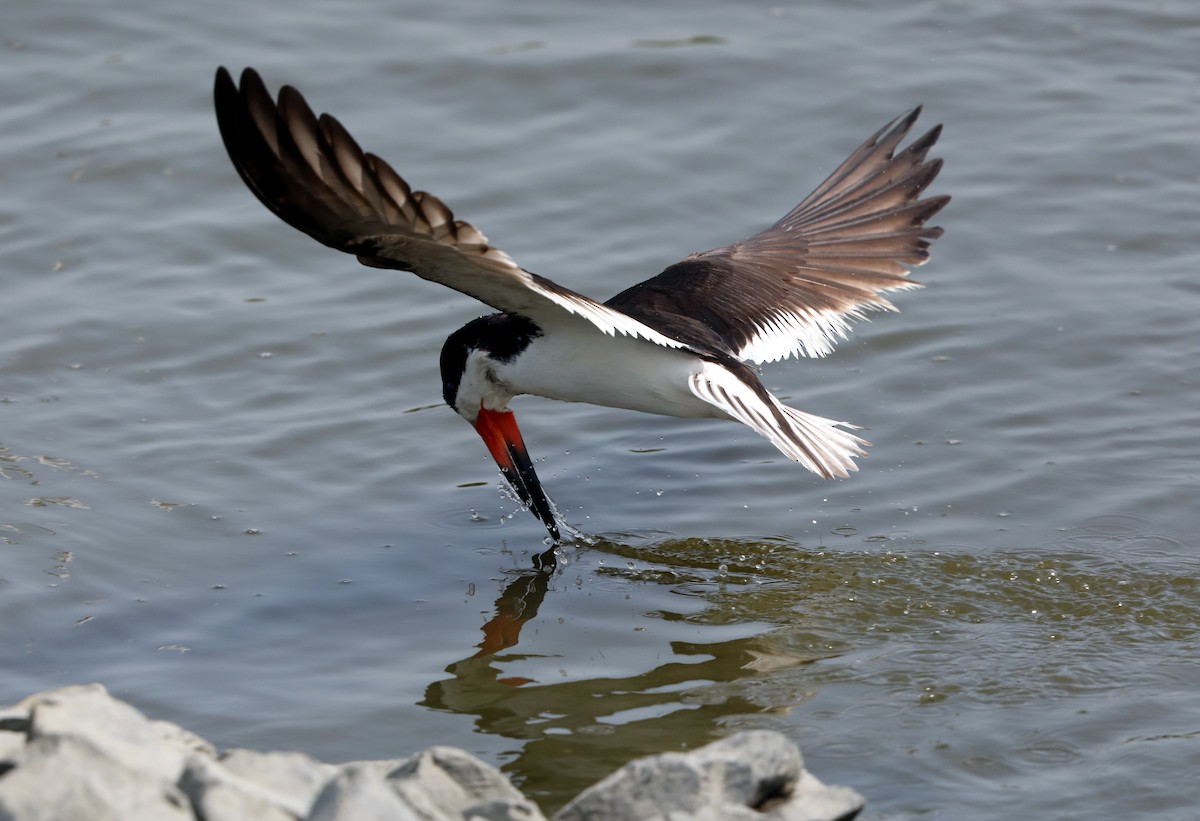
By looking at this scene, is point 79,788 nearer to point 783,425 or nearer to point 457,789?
point 457,789

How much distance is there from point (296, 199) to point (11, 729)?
5.90 feet

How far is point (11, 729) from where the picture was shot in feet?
12.8

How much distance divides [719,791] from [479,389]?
304 centimetres

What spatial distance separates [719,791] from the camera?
3.80m

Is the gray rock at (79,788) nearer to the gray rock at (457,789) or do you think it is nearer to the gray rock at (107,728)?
the gray rock at (107,728)

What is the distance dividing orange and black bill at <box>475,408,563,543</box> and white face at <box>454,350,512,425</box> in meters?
0.04

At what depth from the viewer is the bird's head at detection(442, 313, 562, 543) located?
6.37 m

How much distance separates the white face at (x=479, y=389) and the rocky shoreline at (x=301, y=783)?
8.36ft

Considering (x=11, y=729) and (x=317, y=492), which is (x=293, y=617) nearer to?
(x=317, y=492)

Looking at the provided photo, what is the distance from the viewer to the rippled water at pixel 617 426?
201 inches

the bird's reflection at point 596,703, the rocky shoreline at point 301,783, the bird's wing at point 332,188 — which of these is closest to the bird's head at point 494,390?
the bird's reflection at point 596,703

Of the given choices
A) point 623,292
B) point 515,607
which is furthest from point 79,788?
point 623,292

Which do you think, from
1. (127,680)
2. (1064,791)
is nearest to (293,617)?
(127,680)

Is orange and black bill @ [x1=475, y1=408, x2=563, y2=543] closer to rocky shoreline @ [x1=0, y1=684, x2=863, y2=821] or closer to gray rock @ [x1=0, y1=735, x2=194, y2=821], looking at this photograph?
rocky shoreline @ [x1=0, y1=684, x2=863, y2=821]
